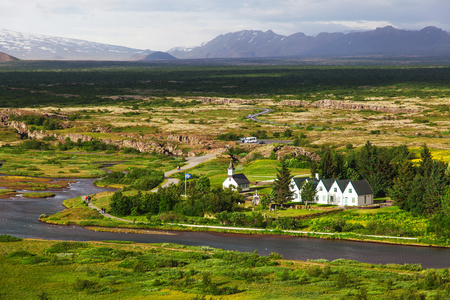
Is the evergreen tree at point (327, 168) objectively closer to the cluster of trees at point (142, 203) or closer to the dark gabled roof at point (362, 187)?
the dark gabled roof at point (362, 187)

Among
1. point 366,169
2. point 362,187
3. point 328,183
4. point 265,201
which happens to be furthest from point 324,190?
point 265,201

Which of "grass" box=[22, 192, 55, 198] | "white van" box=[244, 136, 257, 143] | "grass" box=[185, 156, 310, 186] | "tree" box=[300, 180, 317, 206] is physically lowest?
"grass" box=[22, 192, 55, 198]

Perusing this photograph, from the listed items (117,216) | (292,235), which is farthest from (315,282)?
(117,216)

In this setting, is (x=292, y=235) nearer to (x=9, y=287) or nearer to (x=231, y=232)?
(x=231, y=232)

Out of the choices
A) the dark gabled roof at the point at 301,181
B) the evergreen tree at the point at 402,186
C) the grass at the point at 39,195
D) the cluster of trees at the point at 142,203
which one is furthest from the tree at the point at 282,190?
the grass at the point at 39,195

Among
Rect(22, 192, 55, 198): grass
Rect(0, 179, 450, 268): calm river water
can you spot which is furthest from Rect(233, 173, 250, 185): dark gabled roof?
Rect(22, 192, 55, 198): grass

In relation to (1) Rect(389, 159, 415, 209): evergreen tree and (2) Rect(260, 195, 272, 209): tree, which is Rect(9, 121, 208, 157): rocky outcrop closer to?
(2) Rect(260, 195, 272, 209): tree

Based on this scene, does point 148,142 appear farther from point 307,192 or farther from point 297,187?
point 307,192
